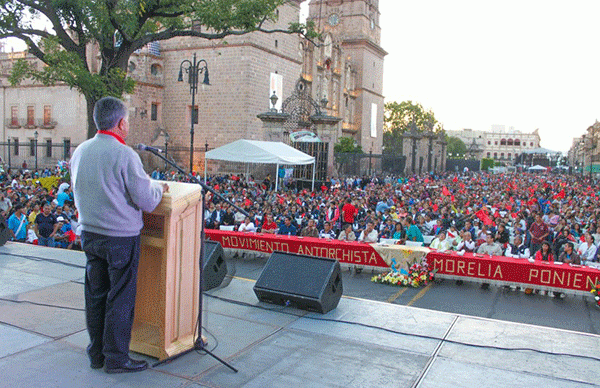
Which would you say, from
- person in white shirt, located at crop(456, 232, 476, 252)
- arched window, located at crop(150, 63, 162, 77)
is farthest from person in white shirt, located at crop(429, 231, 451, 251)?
arched window, located at crop(150, 63, 162, 77)

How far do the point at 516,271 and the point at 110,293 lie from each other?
26.5ft

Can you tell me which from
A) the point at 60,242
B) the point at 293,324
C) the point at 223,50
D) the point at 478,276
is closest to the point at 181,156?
the point at 223,50

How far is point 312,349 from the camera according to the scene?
4.27m

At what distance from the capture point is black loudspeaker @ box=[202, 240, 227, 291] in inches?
240

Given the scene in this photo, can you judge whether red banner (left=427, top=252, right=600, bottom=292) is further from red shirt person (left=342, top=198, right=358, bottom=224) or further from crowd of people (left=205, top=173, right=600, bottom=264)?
red shirt person (left=342, top=198, right=358, bottom=224)

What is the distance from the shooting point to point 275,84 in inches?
1597

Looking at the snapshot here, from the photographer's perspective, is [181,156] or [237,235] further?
[181,156]

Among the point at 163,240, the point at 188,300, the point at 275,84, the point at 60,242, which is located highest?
the point at 275,84

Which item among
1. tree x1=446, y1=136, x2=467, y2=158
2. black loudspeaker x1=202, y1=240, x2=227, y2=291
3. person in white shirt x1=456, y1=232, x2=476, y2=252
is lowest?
person in white shirt x1=456, y1=232, x2=476, y2=252

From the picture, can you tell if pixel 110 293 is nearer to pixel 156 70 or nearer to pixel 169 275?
pixel 169 275

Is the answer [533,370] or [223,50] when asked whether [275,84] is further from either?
[533,370]

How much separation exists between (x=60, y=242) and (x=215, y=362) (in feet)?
30.9

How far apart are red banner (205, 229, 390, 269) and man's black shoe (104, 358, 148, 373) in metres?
7.13

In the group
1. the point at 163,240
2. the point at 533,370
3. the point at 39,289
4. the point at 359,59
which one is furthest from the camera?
the point at 359,59
